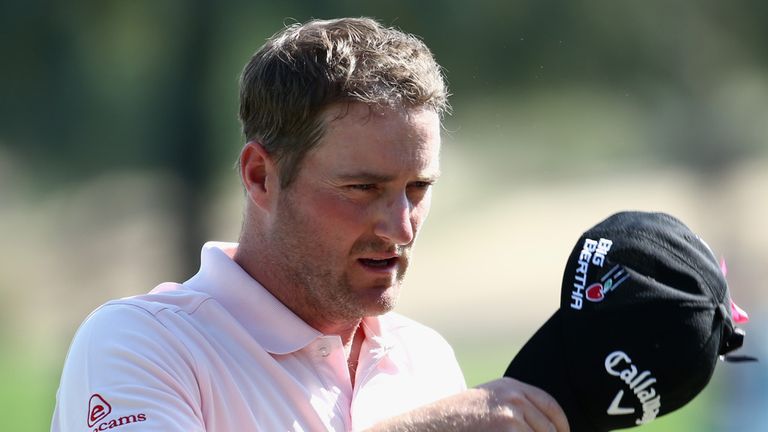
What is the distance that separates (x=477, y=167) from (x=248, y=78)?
6.82 m

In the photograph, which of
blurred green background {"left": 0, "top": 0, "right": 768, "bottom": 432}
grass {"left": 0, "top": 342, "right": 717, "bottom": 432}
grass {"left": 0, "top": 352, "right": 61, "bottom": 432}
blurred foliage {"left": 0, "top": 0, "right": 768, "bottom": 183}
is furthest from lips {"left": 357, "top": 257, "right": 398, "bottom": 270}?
blurred foliage {"left": 0, "top": 0, "right": 768, "bottom": 183}

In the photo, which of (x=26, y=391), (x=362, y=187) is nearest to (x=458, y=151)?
(x=26, y=391)

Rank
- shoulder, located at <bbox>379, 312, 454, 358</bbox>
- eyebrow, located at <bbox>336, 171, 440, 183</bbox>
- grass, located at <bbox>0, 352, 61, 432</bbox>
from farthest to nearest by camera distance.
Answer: grass, located at <bbox>0, 352, 61, 432</bbox> → shoulder, located at <bbox>379, 312, 454, 358</bbox> → eyebrow, located at <bbox>336, 171, 440, 183</bbox>

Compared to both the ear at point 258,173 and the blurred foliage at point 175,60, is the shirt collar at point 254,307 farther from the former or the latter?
the blurred foliage at point 175,60

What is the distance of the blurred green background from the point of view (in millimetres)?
7457

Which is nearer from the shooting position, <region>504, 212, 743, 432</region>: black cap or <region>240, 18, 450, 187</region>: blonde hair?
<region>504, 212, 743, 432</region>: black cap

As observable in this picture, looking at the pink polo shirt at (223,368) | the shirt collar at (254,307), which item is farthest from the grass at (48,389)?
the shirt collar at (254,307)

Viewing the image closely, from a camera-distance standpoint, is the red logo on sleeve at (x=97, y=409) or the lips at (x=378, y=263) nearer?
the red logo on sleeve at (x=97, y=409)

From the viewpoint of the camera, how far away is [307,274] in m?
1.86

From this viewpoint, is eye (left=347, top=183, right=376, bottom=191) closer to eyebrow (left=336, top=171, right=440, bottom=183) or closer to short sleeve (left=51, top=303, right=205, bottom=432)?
eyebrow (left=336, top=171, right=440, bottom=183)

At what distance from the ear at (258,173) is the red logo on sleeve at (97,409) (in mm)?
500

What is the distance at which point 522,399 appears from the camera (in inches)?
57.2

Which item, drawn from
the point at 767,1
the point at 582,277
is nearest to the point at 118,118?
the point at 767,1

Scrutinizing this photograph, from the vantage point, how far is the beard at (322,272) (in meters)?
1.83
